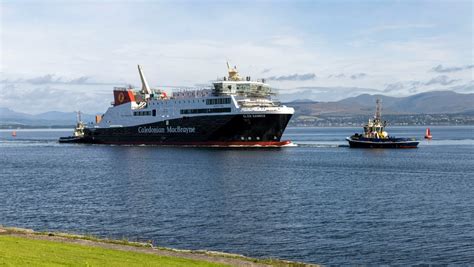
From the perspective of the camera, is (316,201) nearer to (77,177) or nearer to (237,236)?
(237,236)

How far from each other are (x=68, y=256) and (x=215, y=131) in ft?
308

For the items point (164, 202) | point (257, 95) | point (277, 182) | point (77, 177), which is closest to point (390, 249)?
point (164, 202)

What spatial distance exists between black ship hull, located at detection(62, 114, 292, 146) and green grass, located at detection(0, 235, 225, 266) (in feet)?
284

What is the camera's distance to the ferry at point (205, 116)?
11262 cm

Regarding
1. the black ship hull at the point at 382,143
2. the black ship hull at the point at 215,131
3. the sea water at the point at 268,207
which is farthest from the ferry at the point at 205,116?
the sea water at the point at 268,207

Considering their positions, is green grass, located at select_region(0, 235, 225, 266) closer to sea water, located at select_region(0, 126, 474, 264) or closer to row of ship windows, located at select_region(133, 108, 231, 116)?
sea water, located at select_region(0, 126, 474, 264)

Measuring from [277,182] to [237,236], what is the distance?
92.5ft

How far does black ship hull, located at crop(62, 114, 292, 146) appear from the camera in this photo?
112 meters

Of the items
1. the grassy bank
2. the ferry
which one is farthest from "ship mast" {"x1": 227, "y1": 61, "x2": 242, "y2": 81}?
the grassy bank

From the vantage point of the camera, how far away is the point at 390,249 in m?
31.8

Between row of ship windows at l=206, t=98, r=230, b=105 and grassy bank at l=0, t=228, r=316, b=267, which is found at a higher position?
row of ship windows at l=206, t=98, r=230, b=105

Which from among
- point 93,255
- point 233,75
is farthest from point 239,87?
point 93,255

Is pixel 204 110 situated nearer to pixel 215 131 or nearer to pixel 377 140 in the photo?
pixel 215 131

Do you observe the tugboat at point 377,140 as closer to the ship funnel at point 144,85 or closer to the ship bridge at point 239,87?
the ship bridge at point 239,87
